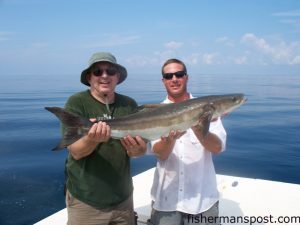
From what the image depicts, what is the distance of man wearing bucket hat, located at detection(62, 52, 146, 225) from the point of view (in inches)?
165

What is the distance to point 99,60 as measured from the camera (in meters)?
4.23

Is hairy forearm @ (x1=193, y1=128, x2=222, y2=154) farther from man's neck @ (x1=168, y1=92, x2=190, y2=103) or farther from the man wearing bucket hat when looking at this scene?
the man wearing bucket hat

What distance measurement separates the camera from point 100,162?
4242mm

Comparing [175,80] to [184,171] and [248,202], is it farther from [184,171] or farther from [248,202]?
[248,202]

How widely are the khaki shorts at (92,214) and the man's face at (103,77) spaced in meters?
1.44

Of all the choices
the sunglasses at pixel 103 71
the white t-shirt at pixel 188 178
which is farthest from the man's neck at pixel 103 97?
the white t-shirt at pixel 188 178

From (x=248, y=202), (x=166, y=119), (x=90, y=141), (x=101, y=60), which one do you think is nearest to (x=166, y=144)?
(x=166, y=119)

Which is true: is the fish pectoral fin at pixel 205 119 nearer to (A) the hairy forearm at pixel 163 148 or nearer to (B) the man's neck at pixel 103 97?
(A) the hairy forearm at pixel 163 148

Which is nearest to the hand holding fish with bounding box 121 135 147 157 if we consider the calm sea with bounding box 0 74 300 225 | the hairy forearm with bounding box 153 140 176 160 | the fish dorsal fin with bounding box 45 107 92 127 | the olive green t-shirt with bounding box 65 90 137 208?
the olive green t-shirt with bounding box 65 90 137 208

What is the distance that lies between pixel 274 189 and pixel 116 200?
4530 millimetres

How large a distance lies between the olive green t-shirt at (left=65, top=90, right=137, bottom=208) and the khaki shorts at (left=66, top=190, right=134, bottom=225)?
0.24ft

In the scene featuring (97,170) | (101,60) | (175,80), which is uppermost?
(101,60)

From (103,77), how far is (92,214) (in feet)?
5.72

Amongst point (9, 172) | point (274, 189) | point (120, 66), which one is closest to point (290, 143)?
point (274, 189)
